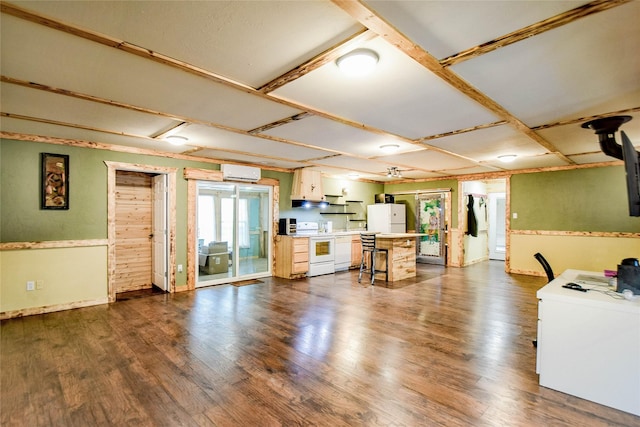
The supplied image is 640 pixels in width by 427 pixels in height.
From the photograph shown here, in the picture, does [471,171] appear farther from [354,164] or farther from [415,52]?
[415,52]

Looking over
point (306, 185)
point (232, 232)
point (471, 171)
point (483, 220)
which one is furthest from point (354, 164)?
point (483, 220)

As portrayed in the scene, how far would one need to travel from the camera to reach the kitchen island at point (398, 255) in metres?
6.10

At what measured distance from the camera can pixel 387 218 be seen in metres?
8.34

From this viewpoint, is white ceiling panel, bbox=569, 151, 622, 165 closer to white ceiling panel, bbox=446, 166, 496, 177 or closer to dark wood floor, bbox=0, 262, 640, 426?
white ceiling panel, bbox=446, 166, 496, 177

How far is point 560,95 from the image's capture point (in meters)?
2.69

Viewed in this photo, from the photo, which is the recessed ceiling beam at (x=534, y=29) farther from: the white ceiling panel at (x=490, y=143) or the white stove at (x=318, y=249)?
the white stove at (x=318, y=249)

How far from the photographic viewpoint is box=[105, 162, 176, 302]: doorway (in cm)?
529

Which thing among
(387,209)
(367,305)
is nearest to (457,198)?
(387,209)

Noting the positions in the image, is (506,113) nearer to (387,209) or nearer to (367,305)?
(367,305)

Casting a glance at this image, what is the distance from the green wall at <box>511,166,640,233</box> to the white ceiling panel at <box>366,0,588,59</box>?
625 centimetres

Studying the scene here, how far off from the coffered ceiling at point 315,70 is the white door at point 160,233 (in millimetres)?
1406

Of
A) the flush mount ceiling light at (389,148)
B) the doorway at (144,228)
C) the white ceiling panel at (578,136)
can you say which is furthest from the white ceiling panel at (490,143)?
the doorway at (144,228)

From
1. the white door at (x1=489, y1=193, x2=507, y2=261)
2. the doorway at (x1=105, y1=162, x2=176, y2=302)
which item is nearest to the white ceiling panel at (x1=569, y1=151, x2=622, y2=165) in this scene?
the white door at (x1=489, y1=193, x2=507, y2=261)

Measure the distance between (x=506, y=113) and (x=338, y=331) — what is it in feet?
9.44
